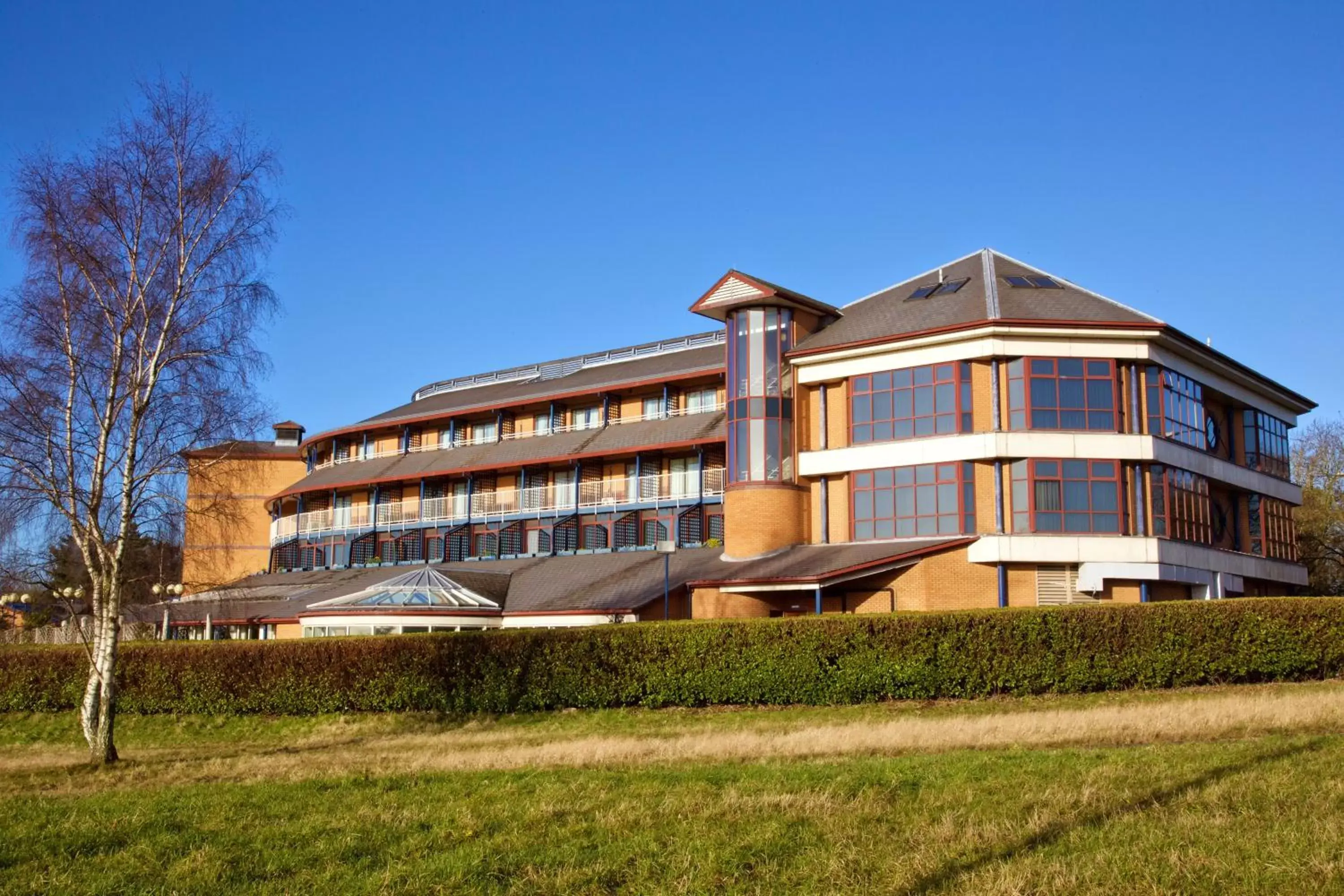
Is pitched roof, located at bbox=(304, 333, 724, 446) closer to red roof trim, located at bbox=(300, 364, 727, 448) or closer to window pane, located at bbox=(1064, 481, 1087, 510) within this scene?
red roof trim, located at bbox=(300, 364, 727, 448)

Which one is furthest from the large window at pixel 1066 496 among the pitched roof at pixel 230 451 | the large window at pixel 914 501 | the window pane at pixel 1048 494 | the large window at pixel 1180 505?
the pitched roof at pixel 230 451

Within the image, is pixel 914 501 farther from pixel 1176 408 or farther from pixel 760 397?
pixel 1176 408

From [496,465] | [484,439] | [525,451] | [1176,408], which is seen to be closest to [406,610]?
[496,465]

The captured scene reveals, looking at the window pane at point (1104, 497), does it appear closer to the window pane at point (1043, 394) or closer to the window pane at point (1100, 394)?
the window pane at point (1100, 394)

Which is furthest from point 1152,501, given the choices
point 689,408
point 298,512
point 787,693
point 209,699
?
point 298,512

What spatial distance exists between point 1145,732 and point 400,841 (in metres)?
10.7

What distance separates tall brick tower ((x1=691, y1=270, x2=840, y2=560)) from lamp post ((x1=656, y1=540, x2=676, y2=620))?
208 centimetres

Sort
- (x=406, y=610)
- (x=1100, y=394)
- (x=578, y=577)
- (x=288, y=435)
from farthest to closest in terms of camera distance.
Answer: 1. (x=288, y=435)
2. (x=578, y=577)
3. (x=406, y=610)
4. (x=1100, y=394)

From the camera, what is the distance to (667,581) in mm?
34719

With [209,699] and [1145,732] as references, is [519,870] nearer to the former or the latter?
[1145,732]

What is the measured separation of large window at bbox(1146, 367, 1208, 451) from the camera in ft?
115

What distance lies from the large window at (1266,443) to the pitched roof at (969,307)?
9.34 meters

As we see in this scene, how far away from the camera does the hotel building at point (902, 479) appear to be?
3378cm

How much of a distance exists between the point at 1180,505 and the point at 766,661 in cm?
1569
